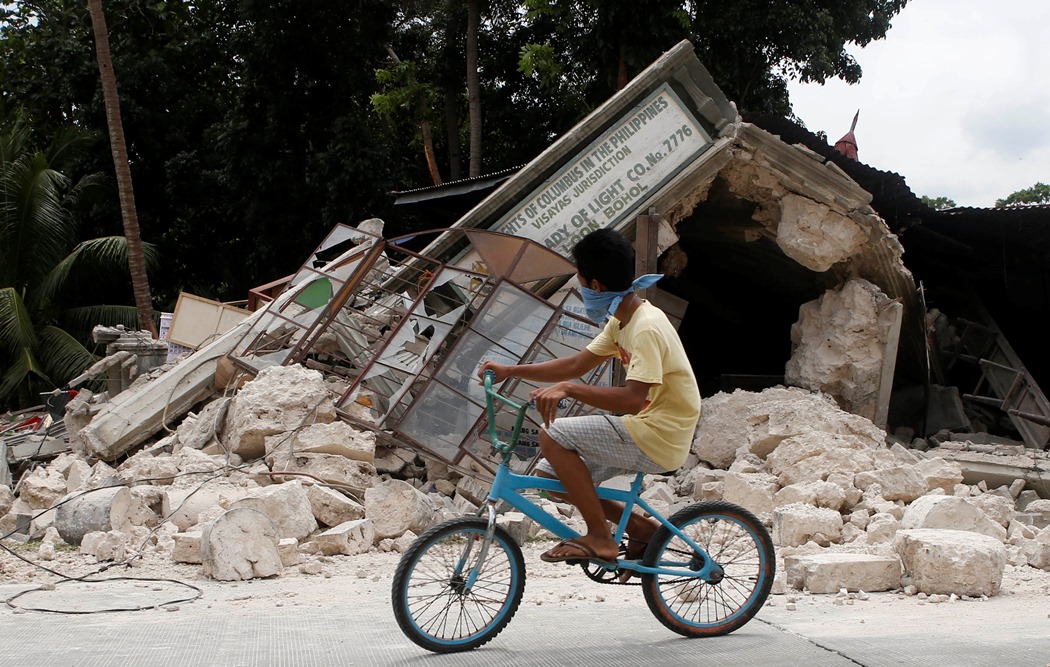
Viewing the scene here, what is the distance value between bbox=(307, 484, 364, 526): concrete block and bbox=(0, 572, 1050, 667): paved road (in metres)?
1.46

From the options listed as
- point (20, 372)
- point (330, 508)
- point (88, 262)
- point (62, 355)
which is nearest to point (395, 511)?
point (330, 508)

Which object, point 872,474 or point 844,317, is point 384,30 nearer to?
point 844,317

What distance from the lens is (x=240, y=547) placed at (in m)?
5.60

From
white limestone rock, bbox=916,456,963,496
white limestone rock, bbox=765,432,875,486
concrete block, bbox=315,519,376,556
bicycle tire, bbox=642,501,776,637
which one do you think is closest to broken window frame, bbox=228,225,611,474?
concrete block, bbox=315,519,376,556

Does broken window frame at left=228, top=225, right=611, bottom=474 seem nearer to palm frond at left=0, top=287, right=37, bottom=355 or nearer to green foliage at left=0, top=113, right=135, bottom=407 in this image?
palm frond at left=0, top=287, right=37, bottom=355

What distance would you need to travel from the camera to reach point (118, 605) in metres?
4.87

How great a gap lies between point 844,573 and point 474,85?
14.5 meters

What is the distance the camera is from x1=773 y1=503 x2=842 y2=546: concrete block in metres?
6.43

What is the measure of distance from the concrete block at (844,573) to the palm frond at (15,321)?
48.2 ft

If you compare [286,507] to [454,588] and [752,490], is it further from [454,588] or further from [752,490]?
[752,490]

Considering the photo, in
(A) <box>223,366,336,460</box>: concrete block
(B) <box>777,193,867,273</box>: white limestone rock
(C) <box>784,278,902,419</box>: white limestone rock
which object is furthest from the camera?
(C) <box>784,278,902,419</box>: white limestone rock

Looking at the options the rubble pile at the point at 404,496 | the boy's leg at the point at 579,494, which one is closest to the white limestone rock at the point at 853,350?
the rubble pile at the point at 404,496

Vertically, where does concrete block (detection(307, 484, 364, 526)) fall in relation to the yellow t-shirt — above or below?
below

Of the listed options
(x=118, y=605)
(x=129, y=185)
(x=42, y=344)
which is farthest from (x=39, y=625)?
(x=42, y=344)
